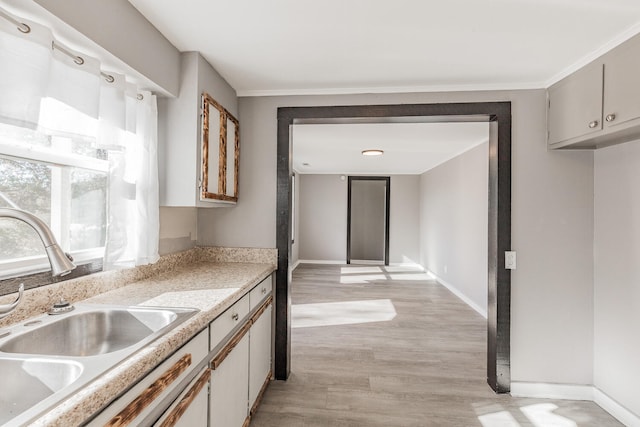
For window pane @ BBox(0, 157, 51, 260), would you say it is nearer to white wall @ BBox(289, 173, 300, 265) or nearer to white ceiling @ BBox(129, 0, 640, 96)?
white ceiling @ BBox(129, 0, 640, 96)

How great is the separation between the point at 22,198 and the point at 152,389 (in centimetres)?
102

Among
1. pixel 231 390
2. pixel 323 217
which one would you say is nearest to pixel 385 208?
pixel 323 217

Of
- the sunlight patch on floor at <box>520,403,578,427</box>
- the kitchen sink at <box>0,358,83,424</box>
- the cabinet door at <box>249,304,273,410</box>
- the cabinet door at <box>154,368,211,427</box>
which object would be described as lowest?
the sunlight patch on floor at <box>520,403,578,427</box>

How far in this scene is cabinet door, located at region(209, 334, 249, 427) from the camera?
1.48 meters

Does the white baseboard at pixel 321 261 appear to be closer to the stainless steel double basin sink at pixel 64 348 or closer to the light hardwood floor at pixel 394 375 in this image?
the light hardwood floor at pixel 394 375

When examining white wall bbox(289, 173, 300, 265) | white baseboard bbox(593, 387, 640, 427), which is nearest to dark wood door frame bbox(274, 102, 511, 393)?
white baseboard bbox(593, 387, 640, 427)

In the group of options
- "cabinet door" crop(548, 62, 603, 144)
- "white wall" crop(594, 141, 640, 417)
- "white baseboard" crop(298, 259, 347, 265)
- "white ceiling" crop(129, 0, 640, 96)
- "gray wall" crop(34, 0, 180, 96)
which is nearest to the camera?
"gray wall" crop(34, 0, 180, 96)

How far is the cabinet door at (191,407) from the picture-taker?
A: 1107 mm

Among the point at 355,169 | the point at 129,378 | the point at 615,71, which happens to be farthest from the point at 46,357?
the point at 355,169

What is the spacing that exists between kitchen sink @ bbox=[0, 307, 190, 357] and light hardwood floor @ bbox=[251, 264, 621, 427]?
111 centimetres

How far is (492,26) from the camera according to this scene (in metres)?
1.69

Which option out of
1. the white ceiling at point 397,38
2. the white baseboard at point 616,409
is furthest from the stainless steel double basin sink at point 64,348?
the white baseboard at point 616,409

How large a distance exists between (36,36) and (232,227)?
1695 millimetres

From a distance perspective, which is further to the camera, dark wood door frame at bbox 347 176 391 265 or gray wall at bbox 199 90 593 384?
dark wood door frame at bbox 347 176 391 265
